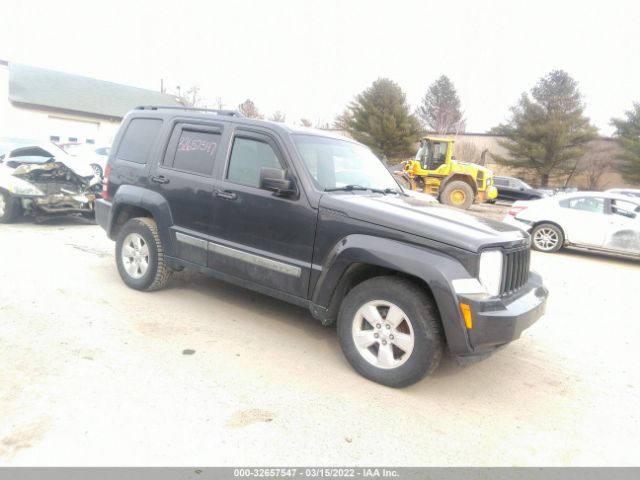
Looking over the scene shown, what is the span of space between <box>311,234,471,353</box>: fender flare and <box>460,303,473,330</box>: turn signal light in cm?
3

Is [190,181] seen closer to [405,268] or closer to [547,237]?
[405,268]

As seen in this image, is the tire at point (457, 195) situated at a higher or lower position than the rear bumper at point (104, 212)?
higher

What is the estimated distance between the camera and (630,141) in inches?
1515

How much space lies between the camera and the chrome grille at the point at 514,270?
11.8 feet

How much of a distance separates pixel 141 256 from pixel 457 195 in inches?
581

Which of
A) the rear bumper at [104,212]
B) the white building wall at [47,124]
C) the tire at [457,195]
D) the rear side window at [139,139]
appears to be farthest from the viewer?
the white building wall at [47,124]

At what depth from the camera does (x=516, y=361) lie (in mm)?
4398

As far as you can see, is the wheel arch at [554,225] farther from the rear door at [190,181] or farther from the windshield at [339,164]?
the rear door at [190,181]

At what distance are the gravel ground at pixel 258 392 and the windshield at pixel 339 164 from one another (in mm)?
1534

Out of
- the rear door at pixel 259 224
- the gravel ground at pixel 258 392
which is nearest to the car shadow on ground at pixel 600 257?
the gravel ground at pixel 258 392

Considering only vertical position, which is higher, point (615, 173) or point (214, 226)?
point (615, 173)

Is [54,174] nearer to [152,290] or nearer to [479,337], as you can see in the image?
[152,290]

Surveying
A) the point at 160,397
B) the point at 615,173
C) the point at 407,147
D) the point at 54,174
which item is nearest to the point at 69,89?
the point at 407,147

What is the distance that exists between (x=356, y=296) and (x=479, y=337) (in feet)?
3.19
